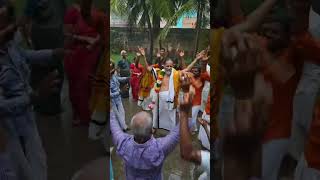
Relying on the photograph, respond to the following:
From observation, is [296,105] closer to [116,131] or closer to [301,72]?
[301,72]

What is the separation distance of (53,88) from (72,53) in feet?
0.63

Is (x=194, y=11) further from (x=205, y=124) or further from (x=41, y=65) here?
(x=41, y=65)

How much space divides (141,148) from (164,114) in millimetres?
200

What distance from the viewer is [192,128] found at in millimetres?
2004

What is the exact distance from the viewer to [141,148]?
2129 mm

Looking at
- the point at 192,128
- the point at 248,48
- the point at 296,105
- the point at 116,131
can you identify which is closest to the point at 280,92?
the point at 296,105

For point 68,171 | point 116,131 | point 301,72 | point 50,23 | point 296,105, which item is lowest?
point 68,171

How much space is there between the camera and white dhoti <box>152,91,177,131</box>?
2.03 meters

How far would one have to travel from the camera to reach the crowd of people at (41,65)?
214 centimetres

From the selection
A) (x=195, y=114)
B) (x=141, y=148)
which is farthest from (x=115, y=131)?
(x=195, y=114)

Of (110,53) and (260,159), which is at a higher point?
(110,53)

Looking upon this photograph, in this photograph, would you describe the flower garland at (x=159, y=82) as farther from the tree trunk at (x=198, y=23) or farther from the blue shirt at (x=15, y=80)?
the blue shirt at (x=15, y=80)

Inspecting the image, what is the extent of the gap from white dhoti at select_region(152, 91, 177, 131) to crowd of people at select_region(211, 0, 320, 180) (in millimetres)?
189

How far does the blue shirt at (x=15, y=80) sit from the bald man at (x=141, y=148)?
42cm
